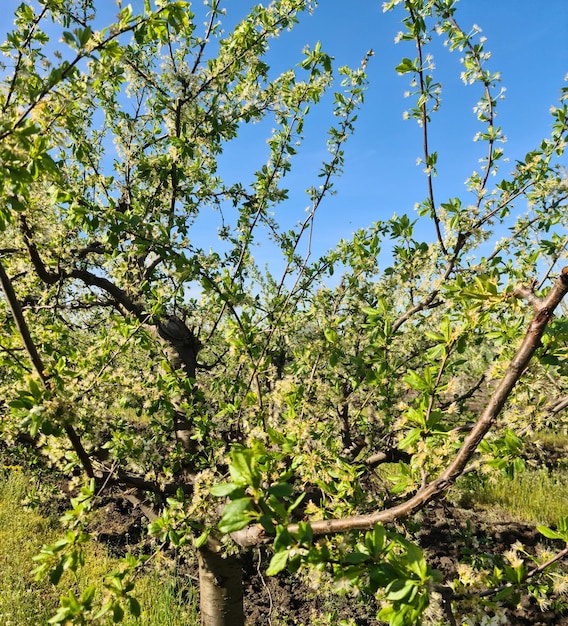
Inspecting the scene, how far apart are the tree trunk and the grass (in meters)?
0.89

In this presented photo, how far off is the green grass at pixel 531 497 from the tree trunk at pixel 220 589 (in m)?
4.49

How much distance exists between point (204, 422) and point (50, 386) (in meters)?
1.17

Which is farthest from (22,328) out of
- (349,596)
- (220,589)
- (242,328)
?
(349,596)

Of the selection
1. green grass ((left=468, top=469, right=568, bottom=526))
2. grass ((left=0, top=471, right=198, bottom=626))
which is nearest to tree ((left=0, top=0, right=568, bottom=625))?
grass ((left=0, top=471, right=198, bottom=626))

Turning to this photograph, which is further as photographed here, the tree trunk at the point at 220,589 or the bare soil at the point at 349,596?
the bare soil at the point at 349,596

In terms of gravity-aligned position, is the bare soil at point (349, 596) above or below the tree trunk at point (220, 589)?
below

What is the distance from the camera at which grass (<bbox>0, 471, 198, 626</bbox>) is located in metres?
4.48

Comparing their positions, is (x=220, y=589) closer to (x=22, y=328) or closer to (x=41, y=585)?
(x=22, y=328)

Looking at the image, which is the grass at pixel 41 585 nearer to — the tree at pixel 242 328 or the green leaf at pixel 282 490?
the tree at pixel 242 328

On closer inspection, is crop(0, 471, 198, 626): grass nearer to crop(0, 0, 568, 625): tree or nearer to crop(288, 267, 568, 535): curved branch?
crop(0, 0, 568, 625): tree

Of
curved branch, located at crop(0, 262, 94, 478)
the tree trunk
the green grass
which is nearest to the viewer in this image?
curved branch, located at crop(0, 262, 94, 478)

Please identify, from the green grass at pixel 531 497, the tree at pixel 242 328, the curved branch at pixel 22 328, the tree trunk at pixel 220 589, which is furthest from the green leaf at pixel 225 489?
the green grass at pixel 531 497

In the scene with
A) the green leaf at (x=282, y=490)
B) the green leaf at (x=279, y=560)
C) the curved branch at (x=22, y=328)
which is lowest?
the green leaf at (x=279, y=560)

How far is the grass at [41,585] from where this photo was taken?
14.7ft
